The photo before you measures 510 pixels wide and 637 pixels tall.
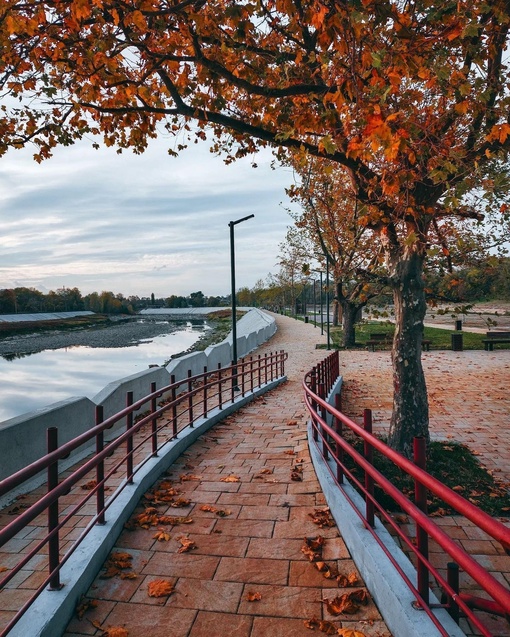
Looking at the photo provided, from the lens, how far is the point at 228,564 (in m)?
3.71

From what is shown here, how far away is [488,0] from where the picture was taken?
5.46m

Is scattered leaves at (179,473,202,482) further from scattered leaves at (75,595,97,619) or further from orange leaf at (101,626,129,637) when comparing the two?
orange leaf at (101,626,129,637)

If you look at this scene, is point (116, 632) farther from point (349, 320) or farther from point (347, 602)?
point (349, 320)

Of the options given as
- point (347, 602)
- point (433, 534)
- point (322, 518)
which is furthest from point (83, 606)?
point (433, 534)

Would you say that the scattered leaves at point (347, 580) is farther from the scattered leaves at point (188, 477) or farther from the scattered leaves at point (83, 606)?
the scattered leaves at point (188, 477)

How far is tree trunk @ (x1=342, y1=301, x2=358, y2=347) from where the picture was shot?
2380cm

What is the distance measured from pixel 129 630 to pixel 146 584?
1.72ft

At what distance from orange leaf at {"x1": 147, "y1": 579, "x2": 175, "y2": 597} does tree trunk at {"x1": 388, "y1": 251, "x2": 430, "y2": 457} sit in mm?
5355

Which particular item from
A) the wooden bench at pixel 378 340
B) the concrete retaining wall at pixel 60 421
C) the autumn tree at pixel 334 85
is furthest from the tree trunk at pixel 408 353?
the wooden bench at pixel 378 340

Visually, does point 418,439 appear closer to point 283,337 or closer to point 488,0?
point 488,0

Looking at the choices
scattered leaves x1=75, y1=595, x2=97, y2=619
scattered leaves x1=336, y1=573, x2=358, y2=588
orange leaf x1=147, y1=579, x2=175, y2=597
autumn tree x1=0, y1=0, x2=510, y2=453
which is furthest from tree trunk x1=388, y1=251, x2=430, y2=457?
scattered leaves x1=75, y1=595, x2=97, y2=619

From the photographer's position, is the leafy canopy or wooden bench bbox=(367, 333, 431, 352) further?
wooden bench bbox=(367, 333, 431, 352)

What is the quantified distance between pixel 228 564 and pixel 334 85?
5.64 metres

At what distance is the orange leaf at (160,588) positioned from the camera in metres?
3.32
